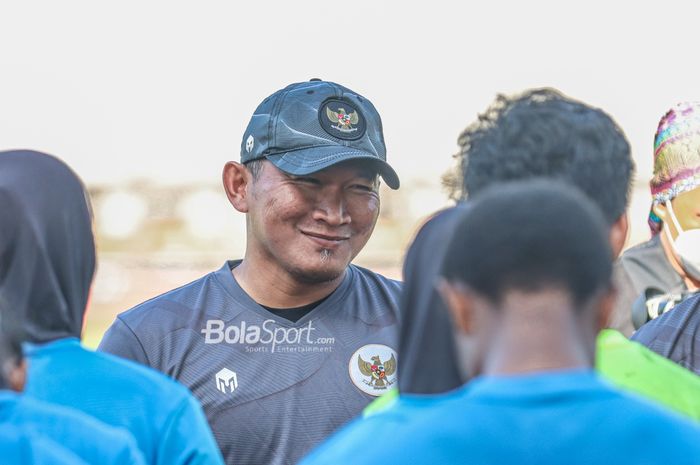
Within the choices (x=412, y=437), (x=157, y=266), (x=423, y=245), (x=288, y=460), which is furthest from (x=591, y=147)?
(x=157, y=266)

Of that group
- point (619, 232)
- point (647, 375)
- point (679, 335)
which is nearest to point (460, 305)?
point (647, 375)

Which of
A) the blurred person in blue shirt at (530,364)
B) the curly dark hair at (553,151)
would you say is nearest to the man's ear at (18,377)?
the blurred person in blue shirt at (530,364)

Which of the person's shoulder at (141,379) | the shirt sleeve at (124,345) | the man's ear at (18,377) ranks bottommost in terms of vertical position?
the shirt sleeve at (124,345)

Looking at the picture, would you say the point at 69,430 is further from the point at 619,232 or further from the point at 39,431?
the point at 619,232

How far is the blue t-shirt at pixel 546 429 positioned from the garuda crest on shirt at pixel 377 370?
1.75 metres

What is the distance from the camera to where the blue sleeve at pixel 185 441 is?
7.91 feet

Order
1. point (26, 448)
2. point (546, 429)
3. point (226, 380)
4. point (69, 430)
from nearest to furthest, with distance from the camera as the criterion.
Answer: point (546, 429) → point (26, 448) → point (69, 430) → point (226, 380)

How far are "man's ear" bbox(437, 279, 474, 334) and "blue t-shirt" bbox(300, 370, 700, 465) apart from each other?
0.30ft

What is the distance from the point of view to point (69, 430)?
6.79 feet

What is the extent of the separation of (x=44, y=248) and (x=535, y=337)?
3.64 ft

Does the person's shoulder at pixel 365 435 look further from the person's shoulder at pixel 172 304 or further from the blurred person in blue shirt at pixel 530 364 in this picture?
the person's shoulder at pixel 172 304

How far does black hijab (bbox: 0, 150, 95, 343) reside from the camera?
243cm
